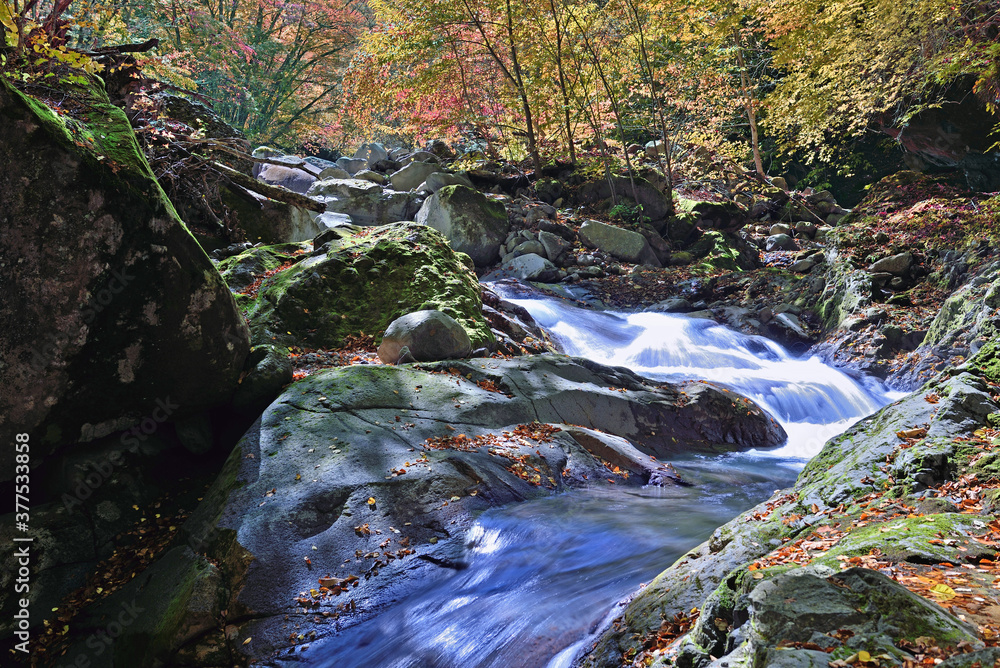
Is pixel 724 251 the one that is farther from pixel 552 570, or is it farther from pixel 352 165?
pixel 552 570

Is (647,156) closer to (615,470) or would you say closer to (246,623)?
(615,470)

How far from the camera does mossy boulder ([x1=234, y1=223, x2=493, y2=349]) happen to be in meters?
7.05

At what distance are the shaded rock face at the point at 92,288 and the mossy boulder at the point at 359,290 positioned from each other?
1.65 meters

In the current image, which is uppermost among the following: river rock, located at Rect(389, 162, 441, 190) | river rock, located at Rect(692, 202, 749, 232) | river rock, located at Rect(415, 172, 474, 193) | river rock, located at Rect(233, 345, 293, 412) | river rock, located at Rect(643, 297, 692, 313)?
river rock, located at Rect(389, 162, 441, 190)

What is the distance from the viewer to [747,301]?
13.2 metres

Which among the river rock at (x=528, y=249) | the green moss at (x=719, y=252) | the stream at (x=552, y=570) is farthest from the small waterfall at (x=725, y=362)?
the green moss at (x=719, y=252)

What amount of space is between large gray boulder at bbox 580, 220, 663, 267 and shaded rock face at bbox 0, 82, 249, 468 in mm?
11617

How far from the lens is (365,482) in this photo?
14.4ft

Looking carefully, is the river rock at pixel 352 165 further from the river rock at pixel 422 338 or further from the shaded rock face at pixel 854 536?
the shaded rock face at pixel 854 536

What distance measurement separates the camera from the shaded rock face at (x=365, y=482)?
358 centimetres

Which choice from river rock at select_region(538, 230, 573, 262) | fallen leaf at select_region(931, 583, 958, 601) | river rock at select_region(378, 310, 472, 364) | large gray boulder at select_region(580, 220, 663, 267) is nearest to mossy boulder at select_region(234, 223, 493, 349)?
river rock at select_region(378, 310, 472, 364)

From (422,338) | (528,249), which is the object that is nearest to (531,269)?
(528,249)

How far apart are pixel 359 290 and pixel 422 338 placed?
155 cm

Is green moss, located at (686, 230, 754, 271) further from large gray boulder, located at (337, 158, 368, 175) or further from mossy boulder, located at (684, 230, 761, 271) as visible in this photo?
large gray boulder, located at (337, 158, 368, 175)
